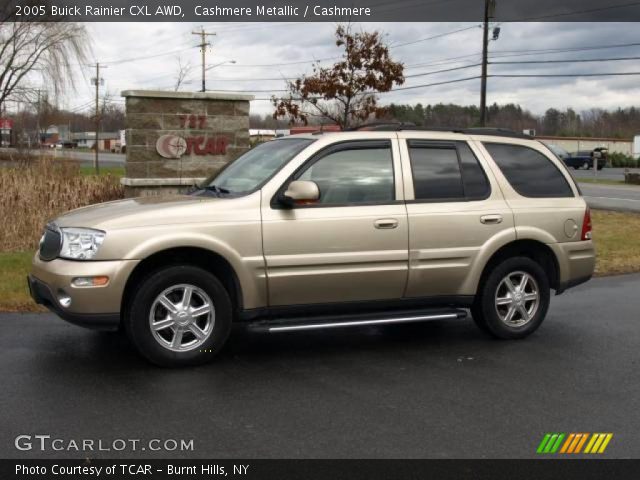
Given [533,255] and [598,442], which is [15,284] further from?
[598,442]

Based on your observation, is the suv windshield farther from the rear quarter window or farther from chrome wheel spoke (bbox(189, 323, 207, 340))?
the rear quarter window

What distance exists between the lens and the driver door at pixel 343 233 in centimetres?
586

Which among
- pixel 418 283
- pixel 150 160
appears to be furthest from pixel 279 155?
pixel 150 160

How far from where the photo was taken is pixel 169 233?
5.56 m

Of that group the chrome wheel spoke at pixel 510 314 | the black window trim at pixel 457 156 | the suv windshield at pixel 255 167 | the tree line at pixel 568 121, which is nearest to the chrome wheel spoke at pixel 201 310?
the suv windshield at pixel 255 167

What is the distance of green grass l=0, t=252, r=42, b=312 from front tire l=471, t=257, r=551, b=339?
4.47m

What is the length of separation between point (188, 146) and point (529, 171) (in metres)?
8.20

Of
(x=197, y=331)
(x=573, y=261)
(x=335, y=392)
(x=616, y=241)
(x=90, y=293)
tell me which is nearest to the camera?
(x=335, y=392)

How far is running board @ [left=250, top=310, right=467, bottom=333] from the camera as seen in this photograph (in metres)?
5.79

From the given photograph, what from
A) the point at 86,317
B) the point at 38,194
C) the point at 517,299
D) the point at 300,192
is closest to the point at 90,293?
the point at 86,317

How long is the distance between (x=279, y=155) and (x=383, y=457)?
121 inches

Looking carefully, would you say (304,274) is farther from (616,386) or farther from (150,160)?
(150,160)

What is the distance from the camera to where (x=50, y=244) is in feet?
18.8

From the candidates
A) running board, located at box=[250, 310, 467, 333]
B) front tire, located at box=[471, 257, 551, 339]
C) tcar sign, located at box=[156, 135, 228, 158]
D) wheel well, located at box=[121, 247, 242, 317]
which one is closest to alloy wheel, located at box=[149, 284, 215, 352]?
wheel well, located at box=[121, 247, 242, 317]
